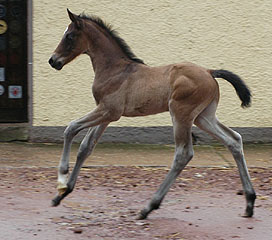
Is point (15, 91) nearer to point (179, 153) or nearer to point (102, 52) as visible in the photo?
point (102, 52)

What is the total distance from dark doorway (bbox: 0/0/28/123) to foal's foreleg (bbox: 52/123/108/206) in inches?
156

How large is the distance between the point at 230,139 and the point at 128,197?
1.34 m

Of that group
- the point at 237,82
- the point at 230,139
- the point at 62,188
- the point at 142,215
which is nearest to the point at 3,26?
the point at 62,188

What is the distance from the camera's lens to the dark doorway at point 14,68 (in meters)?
9.82

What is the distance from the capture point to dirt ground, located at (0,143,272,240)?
17.3ft

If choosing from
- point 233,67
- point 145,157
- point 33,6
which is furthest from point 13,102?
point 233,67

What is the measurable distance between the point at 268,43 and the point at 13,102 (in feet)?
13.9

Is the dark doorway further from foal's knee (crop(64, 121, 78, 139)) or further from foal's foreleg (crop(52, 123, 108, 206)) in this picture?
foal's knee (crop(64, 121, 78, 139))

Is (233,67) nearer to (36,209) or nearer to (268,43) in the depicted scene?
(268,43)

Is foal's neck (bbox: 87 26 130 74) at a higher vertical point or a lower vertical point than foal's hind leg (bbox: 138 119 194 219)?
higher

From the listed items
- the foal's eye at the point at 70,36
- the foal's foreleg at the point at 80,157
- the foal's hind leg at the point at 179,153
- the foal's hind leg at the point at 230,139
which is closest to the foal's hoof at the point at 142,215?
the foal's hind leg at the point at 179,153

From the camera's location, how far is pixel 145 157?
891cm

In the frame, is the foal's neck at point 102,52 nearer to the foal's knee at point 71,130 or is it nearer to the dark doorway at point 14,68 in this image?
the foal's knee at point 71,130

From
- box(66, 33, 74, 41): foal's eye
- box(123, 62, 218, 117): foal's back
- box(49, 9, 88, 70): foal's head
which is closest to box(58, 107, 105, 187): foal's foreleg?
box(123, 62, 218, 117): foal's back
